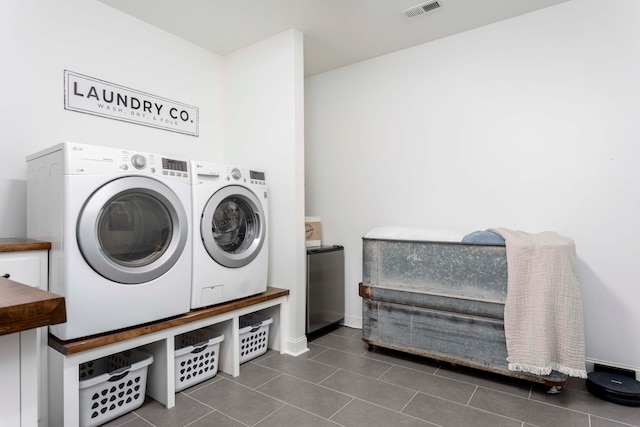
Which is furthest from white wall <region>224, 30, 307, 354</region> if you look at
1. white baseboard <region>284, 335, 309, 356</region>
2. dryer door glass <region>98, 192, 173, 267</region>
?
dryer door glass <region>98, 192, 173, 267</region>

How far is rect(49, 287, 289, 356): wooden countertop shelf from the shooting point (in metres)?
1.58

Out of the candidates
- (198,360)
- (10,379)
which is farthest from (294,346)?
(10,379)

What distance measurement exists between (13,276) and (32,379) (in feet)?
4.01

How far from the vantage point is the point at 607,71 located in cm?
229

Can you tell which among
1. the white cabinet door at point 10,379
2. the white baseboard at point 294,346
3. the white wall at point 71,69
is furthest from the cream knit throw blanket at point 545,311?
the white wall at point 71,69

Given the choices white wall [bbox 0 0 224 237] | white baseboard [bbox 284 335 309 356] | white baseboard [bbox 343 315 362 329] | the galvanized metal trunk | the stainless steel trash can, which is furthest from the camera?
white baseboard [bbox 343 315 362 329]

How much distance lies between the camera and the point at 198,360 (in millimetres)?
2182

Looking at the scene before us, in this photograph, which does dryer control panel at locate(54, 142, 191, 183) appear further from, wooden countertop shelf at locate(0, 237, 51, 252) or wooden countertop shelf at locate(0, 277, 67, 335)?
wooden countertop shelf at locate(0, 277, 67, 335)

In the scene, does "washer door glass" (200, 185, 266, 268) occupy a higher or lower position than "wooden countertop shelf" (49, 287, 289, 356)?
higher

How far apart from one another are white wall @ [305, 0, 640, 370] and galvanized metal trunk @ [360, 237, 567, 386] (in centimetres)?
60

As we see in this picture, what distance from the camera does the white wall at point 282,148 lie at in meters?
2.70

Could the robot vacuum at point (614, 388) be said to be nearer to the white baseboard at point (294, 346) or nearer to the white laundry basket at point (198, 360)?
the white baseboard at point (294, 346)

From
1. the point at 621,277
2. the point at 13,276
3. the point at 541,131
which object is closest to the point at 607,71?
the point at 541,131

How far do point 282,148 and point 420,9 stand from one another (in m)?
1.41
